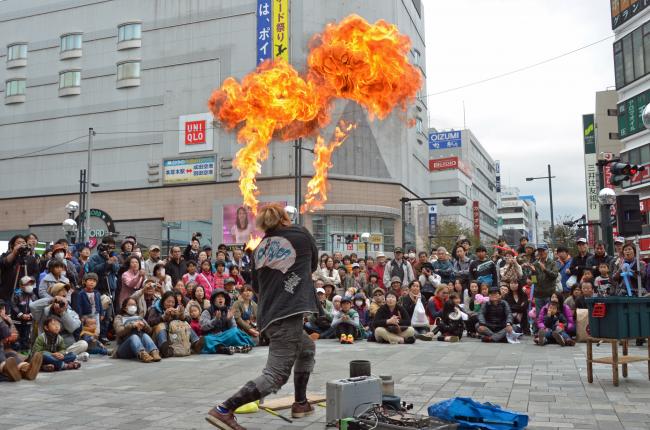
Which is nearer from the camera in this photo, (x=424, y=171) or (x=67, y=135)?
(x=67, y=135)

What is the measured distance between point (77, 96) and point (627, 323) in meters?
48.2

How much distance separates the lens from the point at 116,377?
7.93 metres

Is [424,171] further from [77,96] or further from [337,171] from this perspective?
[77,96]

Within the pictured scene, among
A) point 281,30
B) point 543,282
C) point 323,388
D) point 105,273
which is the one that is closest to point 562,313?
point 543,282

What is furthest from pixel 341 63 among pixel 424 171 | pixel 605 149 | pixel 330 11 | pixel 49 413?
pixel 605 149

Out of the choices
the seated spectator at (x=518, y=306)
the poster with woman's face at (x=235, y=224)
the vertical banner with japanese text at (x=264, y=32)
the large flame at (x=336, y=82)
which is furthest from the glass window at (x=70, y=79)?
the seated spectator at (x=518, y=306)

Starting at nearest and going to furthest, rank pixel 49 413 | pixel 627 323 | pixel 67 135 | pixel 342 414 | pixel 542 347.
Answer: pixel 342 414, pixel 49 413, pixel 627 323, pixel 542 347, pixel 67 135

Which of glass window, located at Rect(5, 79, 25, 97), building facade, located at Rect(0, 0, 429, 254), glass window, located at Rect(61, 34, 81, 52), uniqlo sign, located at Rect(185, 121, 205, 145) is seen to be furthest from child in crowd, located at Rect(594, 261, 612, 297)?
glass window, located at Rect(5, 79, 25, 97)

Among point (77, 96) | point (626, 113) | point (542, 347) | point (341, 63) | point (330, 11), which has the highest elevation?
point (330, 11)

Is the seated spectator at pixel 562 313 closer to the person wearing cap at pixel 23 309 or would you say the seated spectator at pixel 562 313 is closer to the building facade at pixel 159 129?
the person wearing cap at pixel 23 309

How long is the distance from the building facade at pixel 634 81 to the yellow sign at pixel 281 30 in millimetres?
20841

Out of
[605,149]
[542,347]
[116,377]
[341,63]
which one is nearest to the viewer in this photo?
[116,377]

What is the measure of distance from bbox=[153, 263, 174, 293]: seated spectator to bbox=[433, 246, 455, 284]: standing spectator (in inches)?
258

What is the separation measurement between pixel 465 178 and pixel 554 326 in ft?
228
